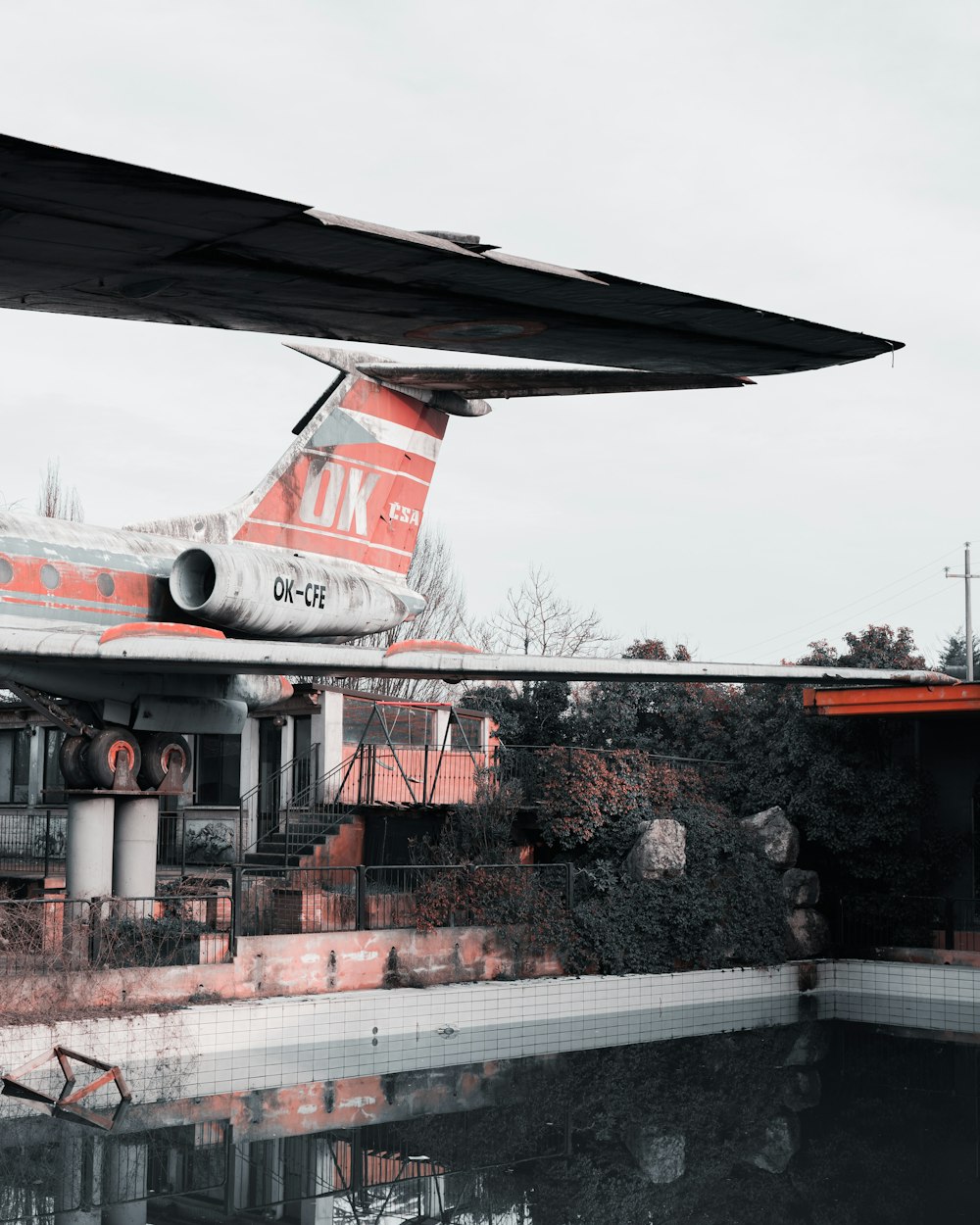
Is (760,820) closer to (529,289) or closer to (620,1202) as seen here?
(620,1202)

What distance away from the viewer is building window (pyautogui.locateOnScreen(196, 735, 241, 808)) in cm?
2566

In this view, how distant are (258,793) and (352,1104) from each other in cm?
1163

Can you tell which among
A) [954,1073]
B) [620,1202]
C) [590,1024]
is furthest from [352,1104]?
[954,1073]

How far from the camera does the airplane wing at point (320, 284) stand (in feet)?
6.42

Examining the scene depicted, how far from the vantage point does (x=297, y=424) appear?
20188mm

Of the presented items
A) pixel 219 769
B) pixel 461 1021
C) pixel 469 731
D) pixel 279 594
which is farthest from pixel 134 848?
pixel 469 731

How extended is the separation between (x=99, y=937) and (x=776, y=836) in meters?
11.0

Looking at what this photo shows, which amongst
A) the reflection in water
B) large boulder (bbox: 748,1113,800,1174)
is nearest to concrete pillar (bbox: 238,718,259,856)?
the reflection in water

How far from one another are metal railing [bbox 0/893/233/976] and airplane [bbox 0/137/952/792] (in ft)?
6.28

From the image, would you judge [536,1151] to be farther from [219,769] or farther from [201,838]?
[219,769]

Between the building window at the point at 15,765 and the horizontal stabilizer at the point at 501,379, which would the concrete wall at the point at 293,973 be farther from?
the building window at the point at 15,765

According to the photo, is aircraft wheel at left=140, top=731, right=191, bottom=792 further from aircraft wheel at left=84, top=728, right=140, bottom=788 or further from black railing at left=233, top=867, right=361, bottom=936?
black railing at left=233, top=867, right=361, bottom=936

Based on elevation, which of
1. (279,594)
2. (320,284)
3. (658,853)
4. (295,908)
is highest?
(279,594)

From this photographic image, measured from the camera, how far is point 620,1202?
1055cm
